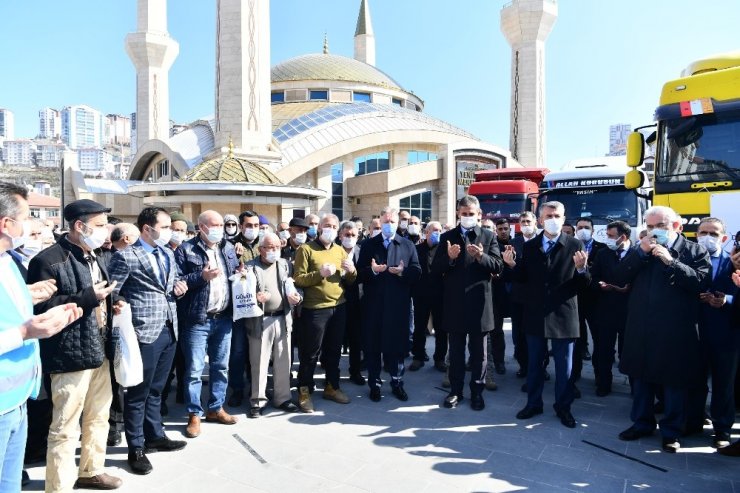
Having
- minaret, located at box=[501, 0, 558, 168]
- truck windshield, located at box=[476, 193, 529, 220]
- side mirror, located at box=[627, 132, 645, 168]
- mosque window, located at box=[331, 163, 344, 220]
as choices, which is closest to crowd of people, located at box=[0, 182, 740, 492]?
side mirror, located at box=[627, 132, 645, 168]

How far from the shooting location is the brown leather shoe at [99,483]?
3551 mm

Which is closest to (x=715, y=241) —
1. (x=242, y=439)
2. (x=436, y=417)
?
(x=436, y=417)

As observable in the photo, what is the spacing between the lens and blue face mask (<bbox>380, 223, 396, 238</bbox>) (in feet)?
18.7

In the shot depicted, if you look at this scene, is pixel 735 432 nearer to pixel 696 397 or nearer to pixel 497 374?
pixel 696 397

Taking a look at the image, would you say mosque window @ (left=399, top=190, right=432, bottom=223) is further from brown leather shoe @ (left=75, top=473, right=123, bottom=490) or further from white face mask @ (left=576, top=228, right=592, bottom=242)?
brown leather shoe @ (left=75, top=473, right=123, bottom=490)

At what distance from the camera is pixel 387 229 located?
573cm

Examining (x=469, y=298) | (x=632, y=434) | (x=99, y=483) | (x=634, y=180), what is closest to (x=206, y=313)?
(x=99, y=483)

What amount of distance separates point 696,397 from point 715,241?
1432 mm

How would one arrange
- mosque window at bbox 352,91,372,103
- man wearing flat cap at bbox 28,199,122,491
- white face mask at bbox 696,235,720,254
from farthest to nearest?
1. mosque window at bbox 352,91,372,103
2. white face mask at bbox 696,235,720,254
3. man wearing flat cap at bbox 28,199,122,491

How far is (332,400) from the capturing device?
5539mm

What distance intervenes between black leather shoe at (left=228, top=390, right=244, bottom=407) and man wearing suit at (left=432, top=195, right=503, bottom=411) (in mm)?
2233

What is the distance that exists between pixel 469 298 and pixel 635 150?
3.82m

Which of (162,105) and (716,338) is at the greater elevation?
(162,105)

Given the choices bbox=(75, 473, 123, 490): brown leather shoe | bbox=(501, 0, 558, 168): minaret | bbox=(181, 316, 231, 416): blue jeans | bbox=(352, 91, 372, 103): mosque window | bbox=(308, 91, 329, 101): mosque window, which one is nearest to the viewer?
bbox=(75, 473, 123, 490): brown leather shoe
